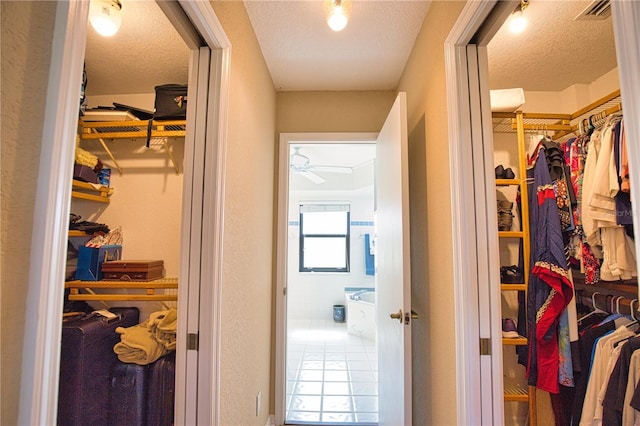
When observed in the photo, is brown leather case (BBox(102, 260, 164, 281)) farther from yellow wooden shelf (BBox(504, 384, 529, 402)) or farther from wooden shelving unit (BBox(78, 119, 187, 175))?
yellow wooden shelf (BBox(504, 384, 529, 402))

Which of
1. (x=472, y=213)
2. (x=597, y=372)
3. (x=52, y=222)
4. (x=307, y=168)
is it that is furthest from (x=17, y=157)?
(x=307, y=168)

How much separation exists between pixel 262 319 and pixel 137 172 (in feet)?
4.44

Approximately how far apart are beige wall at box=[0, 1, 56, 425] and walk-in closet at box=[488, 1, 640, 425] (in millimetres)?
1792

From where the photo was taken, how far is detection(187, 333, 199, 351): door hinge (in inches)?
41.3

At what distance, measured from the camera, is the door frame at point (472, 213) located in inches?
39.1

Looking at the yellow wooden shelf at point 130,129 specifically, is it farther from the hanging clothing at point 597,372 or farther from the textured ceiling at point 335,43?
the hanging clothing at point 597,372

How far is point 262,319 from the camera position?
6.08 feet

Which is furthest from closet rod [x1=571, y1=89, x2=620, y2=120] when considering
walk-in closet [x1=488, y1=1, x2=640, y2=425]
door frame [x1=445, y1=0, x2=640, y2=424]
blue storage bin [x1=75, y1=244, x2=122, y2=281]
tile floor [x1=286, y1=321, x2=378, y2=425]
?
blue storage bin [x1=75, y1=244, x2=122, y2=281]

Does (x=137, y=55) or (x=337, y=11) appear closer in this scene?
(x=337, y=11)

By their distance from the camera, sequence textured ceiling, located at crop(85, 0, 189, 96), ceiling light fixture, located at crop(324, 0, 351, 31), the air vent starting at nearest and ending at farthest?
ceiling light fixture, located at crop(324, 0, 351, 31)
the air vent
textured ceiling, located at crop(85, 0, 189, 96)

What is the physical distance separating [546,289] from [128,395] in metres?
2.41

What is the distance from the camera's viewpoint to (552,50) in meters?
1.70

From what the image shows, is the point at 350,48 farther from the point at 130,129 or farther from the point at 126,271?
the point at 126,271

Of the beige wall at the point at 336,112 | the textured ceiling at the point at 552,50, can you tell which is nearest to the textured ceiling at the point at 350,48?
the textured ceiling at the point at 552,50
